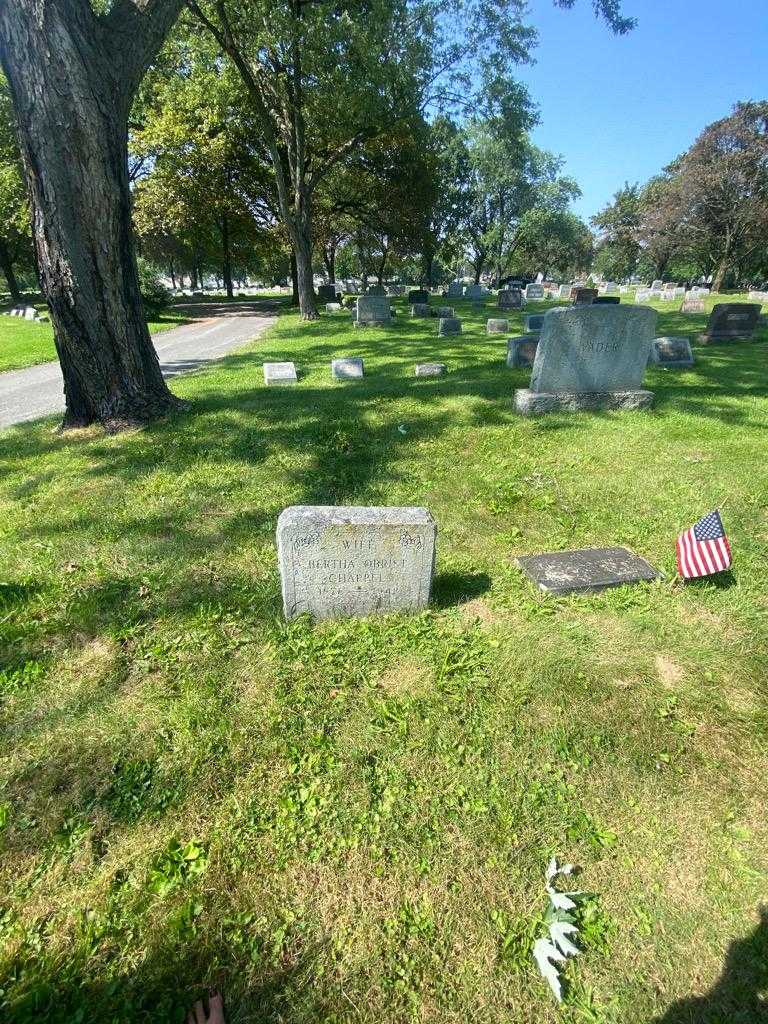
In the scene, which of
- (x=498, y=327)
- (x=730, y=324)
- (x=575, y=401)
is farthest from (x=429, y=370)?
(x=730, y=324)

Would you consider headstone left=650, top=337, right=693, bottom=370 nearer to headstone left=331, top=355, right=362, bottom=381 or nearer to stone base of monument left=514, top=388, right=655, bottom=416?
stone base of monument left=514, top=388, right=655, bottom=416

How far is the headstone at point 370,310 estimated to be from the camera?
18.0 metres

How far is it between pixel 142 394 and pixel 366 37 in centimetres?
1157

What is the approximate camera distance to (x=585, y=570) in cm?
356

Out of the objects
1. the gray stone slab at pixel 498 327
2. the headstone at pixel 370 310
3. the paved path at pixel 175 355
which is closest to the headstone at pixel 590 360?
the paved path at pixel 175 355

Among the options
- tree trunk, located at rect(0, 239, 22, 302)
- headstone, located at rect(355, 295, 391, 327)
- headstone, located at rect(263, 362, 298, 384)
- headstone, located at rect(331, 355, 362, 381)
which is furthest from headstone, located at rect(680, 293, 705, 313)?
tree trunk, located at rect(0, 239, 22, 302)

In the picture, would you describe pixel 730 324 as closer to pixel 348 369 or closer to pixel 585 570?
pixel 348 369

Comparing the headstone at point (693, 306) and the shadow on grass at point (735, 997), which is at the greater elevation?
the headstone at point (693, 306)

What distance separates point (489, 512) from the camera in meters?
4.52

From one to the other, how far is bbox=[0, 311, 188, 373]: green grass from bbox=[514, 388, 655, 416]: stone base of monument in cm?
1207

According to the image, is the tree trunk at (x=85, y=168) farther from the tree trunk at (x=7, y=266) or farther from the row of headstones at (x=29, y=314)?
the tree trunk at (x=7, y=266)

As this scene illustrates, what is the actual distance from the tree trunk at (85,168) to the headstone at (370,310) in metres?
12.5

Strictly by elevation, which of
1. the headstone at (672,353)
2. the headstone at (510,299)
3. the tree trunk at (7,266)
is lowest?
the headstone at (672,353)

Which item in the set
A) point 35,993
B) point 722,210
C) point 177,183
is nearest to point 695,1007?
point 35,993
